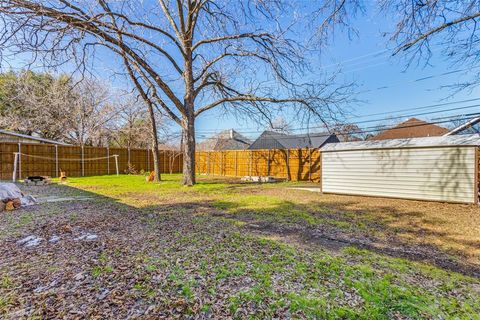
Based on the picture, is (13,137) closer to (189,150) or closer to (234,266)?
(189,150)

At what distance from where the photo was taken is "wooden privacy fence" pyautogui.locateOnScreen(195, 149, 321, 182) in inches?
476

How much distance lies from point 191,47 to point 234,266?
7965 mm

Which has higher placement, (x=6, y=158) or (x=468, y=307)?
(x=6, y=158)

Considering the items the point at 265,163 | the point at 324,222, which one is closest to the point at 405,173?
the point at 324,222

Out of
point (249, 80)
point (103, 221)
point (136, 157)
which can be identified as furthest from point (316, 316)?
point (136, 157)

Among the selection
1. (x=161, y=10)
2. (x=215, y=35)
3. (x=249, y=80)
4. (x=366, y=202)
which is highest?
(x=161, y=10)

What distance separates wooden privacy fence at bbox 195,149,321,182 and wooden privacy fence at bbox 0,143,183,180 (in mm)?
2420

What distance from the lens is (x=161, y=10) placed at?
8445mm

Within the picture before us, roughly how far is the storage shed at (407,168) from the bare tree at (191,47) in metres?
1.82

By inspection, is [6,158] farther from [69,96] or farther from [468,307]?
[468,307]

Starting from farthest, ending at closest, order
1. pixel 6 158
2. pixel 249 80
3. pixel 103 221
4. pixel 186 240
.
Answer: pixel 6 158
pixel 249 80
pixel 103 221
pixel 186 240

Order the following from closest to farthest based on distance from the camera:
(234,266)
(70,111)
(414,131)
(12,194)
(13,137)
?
(234,266) → (12,194) → (13,137) → (70,111) → (414,131)

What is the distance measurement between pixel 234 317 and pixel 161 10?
31.2ft

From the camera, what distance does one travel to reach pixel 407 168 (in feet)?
21.7
